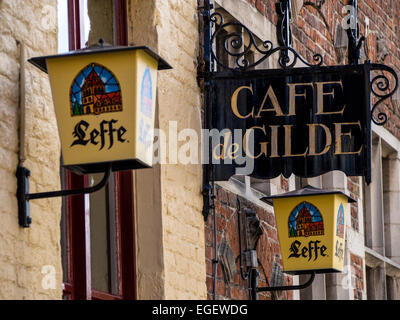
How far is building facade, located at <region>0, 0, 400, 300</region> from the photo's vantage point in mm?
7430

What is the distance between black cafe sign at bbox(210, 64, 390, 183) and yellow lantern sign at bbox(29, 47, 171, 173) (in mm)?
2597

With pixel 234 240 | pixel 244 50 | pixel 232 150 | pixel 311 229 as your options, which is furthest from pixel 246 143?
pixel 234 240

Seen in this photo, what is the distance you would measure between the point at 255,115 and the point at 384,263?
6.17 metres

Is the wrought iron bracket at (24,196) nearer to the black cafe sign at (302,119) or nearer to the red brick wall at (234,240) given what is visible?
the black cafe sign at (302,119)

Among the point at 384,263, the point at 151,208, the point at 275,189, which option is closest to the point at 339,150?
the point at 151,208

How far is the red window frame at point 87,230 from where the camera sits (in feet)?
26.8

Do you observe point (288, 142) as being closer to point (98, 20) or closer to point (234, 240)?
point (234, 240)

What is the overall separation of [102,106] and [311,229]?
10.3 ft

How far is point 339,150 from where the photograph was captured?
31.1 feet

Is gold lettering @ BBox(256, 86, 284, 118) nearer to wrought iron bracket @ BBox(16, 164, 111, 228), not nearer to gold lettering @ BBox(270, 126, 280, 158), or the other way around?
gold lettering @ BBox(270, 126, 280, 158)

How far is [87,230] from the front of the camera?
27.1 feet

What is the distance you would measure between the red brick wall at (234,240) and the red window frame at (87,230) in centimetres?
98

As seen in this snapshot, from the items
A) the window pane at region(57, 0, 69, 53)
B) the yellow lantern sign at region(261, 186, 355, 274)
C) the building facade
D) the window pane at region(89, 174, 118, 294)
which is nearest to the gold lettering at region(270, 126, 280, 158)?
the yellow lantern sign at region(261, 186, 355, 274)

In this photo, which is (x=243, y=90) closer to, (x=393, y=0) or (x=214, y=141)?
(x=214, y=141)
